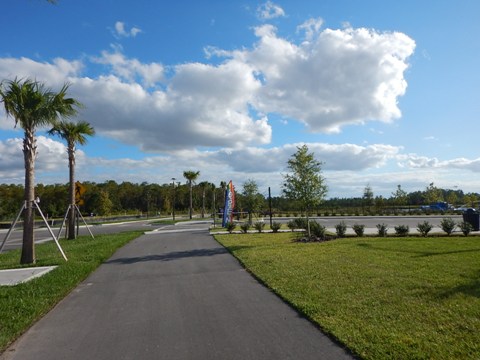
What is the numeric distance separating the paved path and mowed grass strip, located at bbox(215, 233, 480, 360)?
1.36 ft

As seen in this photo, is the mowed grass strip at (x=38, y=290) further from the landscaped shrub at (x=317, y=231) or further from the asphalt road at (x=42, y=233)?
the landscaped shrub at (x=317, y=231)

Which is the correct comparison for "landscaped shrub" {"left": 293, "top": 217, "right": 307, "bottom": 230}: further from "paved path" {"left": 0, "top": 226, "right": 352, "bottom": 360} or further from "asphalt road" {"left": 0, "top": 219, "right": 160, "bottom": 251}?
"paved path" {"left": 0, "top": 226, "right": 352, "bottom": 360}

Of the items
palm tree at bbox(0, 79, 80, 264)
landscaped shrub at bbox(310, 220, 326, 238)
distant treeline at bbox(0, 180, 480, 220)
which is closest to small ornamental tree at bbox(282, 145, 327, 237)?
landscaped shrub at bbox(310, 220, 326, 238)

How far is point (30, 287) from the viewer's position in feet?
26.4

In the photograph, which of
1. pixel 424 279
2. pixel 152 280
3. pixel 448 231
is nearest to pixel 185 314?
pixel 152 280

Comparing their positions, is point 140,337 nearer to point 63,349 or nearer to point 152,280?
point 63,349

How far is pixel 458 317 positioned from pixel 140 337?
169 inches

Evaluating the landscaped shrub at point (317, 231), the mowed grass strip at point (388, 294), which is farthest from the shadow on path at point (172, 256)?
the landscaped shrub at point (317, 231)

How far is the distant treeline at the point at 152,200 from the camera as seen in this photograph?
61.8 m

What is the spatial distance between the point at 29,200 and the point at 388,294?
35.2 ft

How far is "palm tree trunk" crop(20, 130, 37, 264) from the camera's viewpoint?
11906 mm

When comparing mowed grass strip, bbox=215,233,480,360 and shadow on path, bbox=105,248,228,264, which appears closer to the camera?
mowed grass strip, bbox=215,233,480,360

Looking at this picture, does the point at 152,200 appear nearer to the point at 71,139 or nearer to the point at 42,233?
the point at 42,233

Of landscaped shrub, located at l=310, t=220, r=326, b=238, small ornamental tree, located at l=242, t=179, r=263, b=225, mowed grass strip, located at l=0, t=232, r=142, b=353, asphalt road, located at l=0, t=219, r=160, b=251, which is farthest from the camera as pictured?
small ornamental tree, located at l=242, t=179, r=263, b=225
